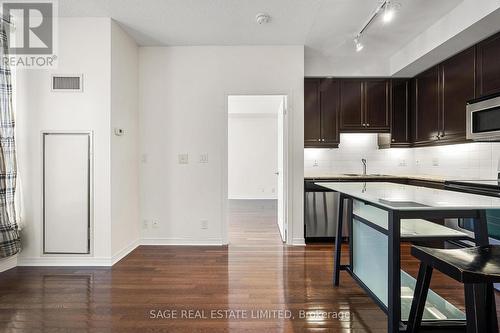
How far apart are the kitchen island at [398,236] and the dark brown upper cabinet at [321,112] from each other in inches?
69.8

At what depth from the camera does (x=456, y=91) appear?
3.21 metres

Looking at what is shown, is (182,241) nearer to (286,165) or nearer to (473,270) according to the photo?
(286,165)

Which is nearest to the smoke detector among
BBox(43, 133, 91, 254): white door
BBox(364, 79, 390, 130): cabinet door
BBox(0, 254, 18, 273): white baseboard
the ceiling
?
the ceiling

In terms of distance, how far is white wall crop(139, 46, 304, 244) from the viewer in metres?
3.58

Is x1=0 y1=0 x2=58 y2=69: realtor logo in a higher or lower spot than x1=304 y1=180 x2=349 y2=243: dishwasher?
higher

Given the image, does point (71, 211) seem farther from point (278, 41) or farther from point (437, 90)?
point (437, 90)

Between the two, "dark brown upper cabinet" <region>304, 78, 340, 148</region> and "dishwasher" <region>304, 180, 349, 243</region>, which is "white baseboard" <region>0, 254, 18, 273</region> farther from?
"dark brown upper cabinet" <region>304, 78, 340, 148</region>

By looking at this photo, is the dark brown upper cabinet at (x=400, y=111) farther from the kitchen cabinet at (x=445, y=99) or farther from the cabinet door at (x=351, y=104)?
the cabinet door at (x=351, y=104)

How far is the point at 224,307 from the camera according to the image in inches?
81.9

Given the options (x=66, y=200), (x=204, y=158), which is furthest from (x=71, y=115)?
(x=204, y=158)

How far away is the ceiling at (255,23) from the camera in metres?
2.66

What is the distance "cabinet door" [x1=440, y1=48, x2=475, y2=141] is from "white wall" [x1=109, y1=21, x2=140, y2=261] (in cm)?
399

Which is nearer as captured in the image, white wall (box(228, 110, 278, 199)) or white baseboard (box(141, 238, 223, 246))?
white baseboard (box(141, 238, 223, 246))

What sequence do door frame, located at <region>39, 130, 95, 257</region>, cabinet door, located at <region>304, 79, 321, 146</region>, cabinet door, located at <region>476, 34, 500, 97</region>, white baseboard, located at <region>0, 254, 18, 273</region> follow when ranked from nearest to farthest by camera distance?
cabinet door, located at <region>476, 34, 500, 97</region> < white baseboard, located at <region>0, 254, 18, 273</region> < door frame, located at <region>39, 130, 95, 257</region> < cabinet door, located at <region>304, 79, 321, 146</region>
